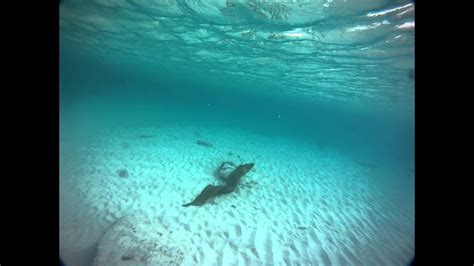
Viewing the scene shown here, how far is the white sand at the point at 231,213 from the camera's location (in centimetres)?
572

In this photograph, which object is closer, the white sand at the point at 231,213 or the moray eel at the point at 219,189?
the white sand at the point at 231,213

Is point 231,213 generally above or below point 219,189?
below

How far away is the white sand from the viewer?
5723 millimetres

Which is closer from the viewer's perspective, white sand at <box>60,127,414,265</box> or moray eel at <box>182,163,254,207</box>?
white sand at <box>60,127,414,265</box>

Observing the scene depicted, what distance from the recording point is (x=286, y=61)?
1931cm

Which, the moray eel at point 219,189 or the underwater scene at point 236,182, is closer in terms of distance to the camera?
the underwater scene at point 236,182

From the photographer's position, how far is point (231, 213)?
24.6ft

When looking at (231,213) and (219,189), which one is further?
(219,189)

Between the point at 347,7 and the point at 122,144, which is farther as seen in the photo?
the point at 122,144
